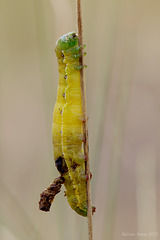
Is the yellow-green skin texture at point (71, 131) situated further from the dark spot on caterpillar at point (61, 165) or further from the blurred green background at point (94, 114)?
the blurred green background at point (94, 114)

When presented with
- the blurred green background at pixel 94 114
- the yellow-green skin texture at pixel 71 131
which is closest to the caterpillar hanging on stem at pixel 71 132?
the yellow-green skin texture at pixel 71 131

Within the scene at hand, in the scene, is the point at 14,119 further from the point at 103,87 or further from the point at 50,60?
the point at 103,87

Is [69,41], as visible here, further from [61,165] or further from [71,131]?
[61,165]

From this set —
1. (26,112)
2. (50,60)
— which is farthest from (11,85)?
(50,60)

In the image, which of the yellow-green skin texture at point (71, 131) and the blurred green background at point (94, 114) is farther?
the blurred green background at point (94, 114)

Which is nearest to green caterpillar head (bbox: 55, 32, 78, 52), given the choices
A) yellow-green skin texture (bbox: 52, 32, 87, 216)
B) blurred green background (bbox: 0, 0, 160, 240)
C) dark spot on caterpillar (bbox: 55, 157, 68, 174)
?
yellow-green skin texture (bbox: 52, 32, 87, 216)

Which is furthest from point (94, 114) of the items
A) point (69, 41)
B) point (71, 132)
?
point (69, 41)

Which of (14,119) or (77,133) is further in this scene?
(14,119)
